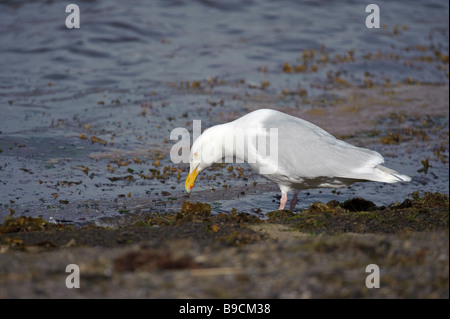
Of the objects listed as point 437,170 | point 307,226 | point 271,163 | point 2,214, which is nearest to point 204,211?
point 271,163

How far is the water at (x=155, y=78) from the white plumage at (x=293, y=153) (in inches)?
49.6

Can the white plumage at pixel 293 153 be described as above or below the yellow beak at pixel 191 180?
above

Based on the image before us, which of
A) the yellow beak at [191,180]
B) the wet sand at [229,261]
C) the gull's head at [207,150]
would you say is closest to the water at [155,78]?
the yellow beak at [191,180]

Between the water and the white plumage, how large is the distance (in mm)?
1261

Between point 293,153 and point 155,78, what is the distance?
8953mm

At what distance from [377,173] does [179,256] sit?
10.6ft

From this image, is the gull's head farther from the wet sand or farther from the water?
the wet sand

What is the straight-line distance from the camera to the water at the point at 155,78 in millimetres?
9414

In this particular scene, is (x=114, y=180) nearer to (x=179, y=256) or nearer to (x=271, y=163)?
(x=271, y=163)

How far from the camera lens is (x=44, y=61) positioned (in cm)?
1662

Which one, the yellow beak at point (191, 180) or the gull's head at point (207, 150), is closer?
the gull's head at point (207, 150)

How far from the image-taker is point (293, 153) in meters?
7.41

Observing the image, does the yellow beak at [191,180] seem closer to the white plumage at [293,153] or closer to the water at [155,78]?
the white plumage at [293,153]

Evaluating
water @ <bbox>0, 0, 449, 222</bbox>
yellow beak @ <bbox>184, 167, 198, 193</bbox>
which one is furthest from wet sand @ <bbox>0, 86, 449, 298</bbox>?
water @ <bbox>0, 0, 449, 222</bbox>
